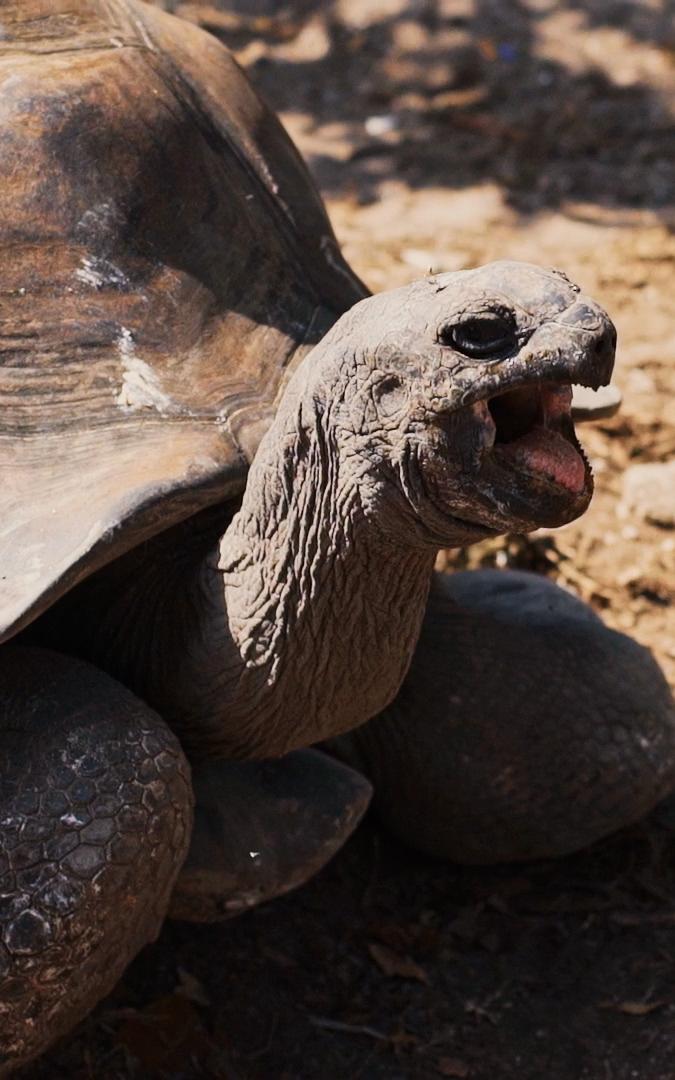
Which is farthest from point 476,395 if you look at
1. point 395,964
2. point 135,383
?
point 395,964

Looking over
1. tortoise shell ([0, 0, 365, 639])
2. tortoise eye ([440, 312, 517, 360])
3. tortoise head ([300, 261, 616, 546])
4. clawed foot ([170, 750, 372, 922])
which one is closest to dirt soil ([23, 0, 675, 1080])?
clawed foot ([170, 750, 372, 922])

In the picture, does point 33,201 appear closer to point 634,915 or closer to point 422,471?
point 422,471

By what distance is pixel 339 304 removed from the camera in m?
2.90

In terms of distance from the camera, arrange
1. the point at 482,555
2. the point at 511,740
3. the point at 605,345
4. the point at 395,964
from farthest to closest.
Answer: the point at 482,555 → the point at 511,740 → the point at 395,964 → the point at 605,345

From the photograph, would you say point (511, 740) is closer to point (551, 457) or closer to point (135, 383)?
point (135, 383)

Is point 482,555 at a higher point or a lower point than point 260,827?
lower

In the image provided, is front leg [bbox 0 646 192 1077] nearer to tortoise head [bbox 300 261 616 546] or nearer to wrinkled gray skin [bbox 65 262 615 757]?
wrinkled gray skin [bbox 65 262 615 757]

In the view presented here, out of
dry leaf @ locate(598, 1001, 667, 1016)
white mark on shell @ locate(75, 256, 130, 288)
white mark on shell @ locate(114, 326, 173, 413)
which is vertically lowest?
dry leaf @ locate(598, 1001, 667, 1016)

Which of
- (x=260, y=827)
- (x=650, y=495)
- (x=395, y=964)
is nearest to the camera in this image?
(x=260, y=827)

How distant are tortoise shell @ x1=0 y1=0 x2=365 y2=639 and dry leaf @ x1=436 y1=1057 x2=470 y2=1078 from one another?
3.68 feet

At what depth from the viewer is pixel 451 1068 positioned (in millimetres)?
2770

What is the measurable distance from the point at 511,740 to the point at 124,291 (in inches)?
48.0

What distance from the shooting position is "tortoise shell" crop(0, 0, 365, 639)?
2.26 metres

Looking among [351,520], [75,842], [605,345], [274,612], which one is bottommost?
[75,842]
